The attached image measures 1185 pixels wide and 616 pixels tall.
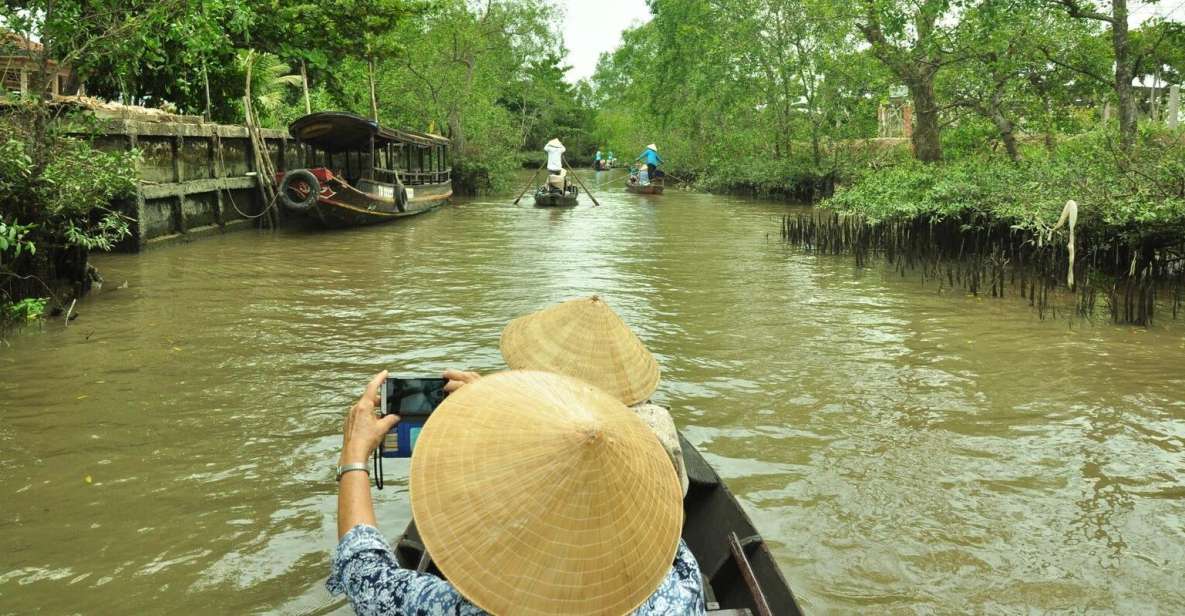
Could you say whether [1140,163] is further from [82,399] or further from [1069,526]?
[82,399]

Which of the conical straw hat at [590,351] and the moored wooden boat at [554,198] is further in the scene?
the moored wooden boat at [554,198]

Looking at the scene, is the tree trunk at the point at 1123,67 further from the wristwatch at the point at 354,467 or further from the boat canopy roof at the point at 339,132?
the boat canopy roof at the point at 339,132

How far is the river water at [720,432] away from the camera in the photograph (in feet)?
13.7

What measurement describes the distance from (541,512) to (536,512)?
0.4 inches

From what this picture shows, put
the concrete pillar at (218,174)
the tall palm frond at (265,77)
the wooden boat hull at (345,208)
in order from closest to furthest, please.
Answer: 1. the concrete pillar at (218,174)
2. the wooden boat hull at (345,208)
3. the tall palm frond at (265,77)

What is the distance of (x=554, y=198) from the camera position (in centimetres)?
2516

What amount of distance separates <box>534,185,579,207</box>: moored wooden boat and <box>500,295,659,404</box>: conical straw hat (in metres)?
21.3

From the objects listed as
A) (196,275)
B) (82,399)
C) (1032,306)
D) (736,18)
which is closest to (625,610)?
(82,399)

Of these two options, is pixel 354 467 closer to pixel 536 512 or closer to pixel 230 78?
pixel 536 512

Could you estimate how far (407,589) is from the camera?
2133 mm

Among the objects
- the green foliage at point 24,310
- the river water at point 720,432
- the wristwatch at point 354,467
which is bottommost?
the river water at point 720,432

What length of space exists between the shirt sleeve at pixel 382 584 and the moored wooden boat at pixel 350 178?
51.6ft

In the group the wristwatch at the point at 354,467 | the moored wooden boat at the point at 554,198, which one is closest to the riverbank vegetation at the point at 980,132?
the moored wooden boat at the point at 554,198

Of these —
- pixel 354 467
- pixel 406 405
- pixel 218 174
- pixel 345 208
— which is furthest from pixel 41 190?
pixel 345 208
